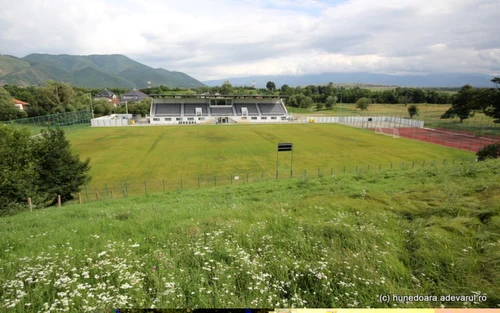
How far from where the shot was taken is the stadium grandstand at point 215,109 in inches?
3059

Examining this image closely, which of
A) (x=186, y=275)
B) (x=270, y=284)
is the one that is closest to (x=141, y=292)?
(x=186, y=275)

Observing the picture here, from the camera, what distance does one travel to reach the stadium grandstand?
255 feet

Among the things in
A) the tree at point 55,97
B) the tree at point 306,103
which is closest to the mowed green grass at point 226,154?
the tree at point 55,97

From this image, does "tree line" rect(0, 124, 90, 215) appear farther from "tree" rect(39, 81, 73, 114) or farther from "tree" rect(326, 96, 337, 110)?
"tree" rect(326, 96, 337, 110)

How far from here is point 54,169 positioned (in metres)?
18.9

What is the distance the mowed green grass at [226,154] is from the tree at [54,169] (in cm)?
430

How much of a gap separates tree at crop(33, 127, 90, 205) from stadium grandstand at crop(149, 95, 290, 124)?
57105 millimetres

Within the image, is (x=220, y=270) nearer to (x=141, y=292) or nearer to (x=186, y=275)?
(x=186, y=275)

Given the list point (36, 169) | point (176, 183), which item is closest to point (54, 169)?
point (36, 169)

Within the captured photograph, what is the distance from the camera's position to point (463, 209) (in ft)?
21.6

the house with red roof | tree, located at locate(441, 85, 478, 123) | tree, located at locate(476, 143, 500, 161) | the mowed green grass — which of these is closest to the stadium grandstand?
the mowed green grass

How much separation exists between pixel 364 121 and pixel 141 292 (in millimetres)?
80777

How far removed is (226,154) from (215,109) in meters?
52.4

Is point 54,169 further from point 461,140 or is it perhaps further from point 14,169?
point 461,140
